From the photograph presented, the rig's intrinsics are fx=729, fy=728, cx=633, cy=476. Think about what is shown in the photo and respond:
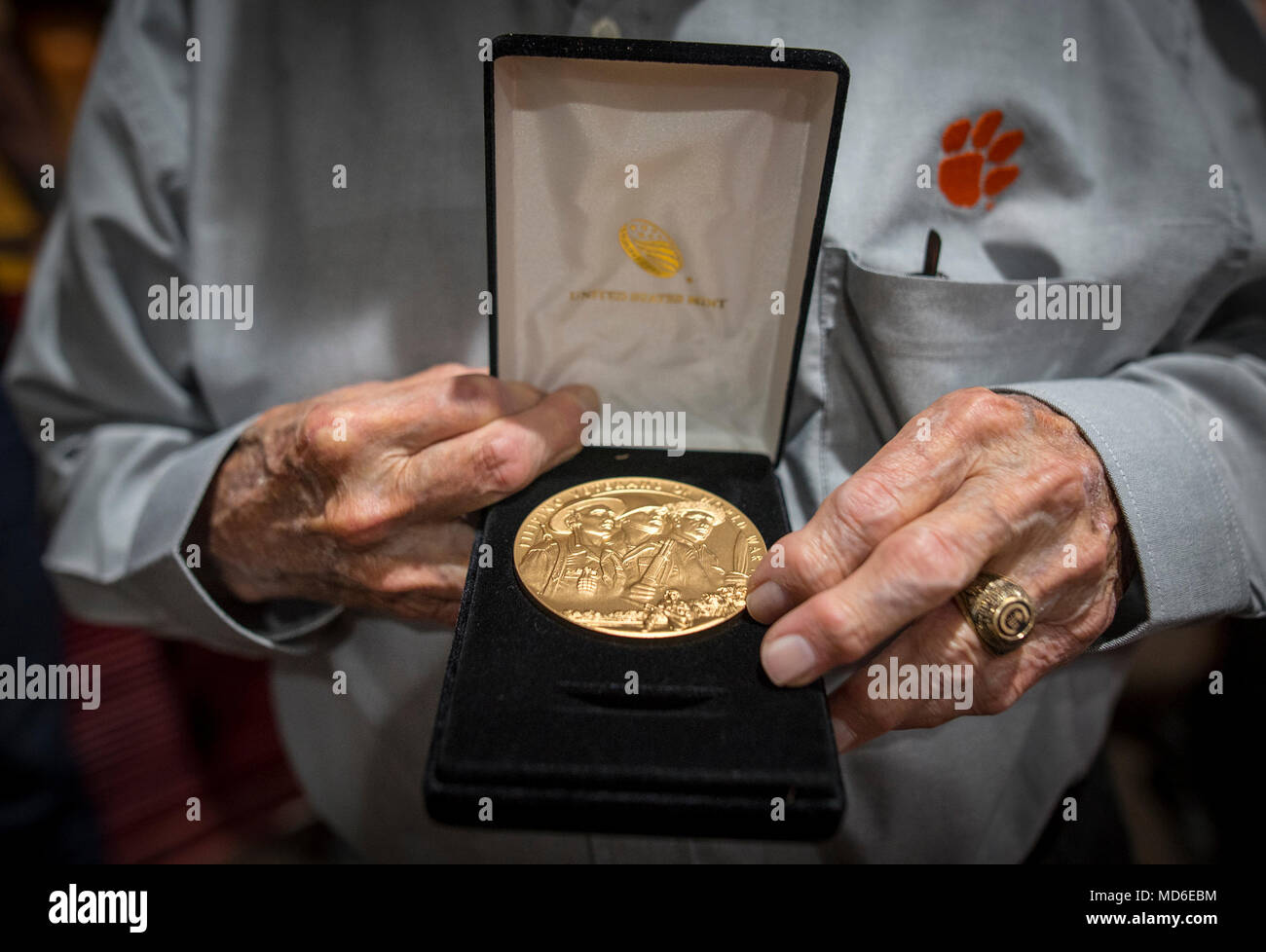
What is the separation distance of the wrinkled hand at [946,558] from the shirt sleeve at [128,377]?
1.89 ft

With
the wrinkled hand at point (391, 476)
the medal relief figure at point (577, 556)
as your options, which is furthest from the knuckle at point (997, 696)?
the wrinkled hand at point (391, 476)

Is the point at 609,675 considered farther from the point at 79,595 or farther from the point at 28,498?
the point at 28,498

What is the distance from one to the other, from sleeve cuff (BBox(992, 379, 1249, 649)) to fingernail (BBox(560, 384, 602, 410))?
37 centimetres

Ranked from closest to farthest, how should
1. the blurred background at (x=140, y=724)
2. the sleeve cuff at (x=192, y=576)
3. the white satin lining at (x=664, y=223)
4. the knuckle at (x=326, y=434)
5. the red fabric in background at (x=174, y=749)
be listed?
the white satin lining at (x=664, y=223), the knuckle at (x=326, y=434), the sleeve cuff at (x=192, y=576), the blurred background at (x=140, y=724), the red fabric in background at (x=174, y=749)

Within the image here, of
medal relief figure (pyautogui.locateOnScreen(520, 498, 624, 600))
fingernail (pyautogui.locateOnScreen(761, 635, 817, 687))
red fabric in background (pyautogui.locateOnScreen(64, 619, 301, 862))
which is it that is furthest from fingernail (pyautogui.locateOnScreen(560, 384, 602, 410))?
red fabric in background (pyautogui.locateOnScreen(64, 619, 301, 862))

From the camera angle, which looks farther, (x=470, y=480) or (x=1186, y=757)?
(x=1186, y=757)

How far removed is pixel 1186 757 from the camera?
5.41 ft

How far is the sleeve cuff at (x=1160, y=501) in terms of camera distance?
1.99ft

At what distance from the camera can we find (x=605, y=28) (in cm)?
72

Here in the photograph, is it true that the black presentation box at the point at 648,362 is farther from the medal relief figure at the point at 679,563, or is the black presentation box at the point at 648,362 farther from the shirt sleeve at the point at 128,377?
the shirt sleeve at the point at 128,377
